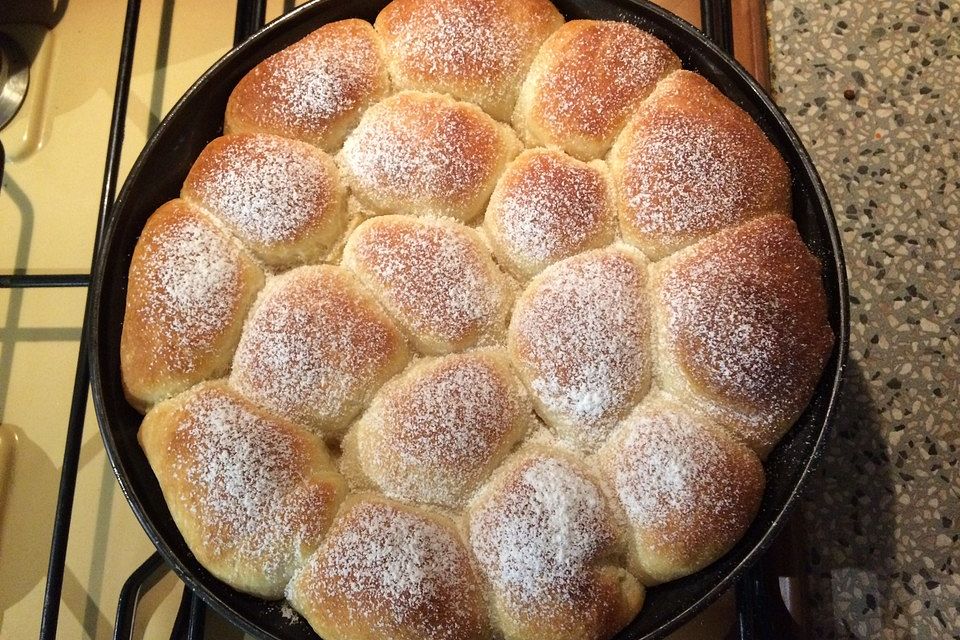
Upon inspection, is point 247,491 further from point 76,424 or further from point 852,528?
point 852,528

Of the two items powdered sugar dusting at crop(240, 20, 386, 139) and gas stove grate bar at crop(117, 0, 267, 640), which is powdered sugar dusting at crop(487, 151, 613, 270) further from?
gas stove grate bar at crop(117, 0, 267, 640)

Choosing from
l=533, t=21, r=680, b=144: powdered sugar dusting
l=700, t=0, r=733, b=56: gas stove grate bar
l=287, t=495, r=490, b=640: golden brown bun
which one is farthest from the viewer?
l=700, t=0, r=733, b=56: gas stove grate bar

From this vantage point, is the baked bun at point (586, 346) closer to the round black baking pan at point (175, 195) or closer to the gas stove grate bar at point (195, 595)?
the round black baking pan at point (175, 195)

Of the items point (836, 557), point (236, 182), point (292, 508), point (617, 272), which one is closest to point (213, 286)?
point (236, 182)

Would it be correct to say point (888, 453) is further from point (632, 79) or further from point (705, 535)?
point (632, 79)

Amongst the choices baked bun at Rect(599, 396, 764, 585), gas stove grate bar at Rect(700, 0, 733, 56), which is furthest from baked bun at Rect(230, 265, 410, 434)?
gas stove grate bar at Rect(700, 0, 733, 56)

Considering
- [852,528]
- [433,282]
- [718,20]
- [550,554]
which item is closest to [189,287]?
[433,282]

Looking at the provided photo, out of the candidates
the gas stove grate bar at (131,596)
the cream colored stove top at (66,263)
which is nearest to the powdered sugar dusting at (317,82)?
the cream colored stove top at (66,263)
